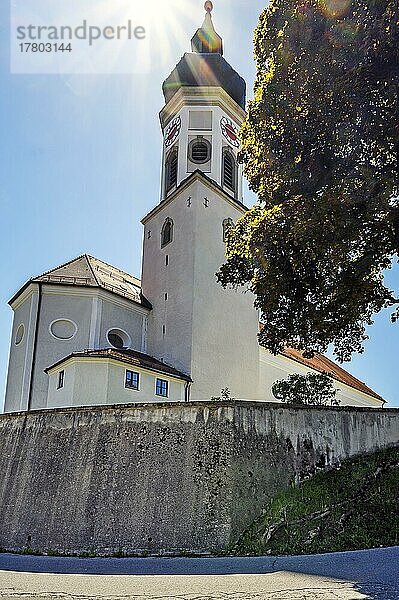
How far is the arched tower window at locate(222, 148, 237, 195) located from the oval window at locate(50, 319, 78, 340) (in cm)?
1229

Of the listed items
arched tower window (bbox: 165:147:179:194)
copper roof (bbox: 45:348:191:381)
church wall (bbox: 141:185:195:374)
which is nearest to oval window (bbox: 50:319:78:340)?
copper roof (bbox: 45:348:191:381)

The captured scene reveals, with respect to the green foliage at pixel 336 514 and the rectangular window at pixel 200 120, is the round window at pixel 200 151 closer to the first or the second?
the rectangular window at pixel 200 120

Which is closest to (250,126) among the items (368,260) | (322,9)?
(322,9)

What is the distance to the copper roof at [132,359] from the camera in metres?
25.4

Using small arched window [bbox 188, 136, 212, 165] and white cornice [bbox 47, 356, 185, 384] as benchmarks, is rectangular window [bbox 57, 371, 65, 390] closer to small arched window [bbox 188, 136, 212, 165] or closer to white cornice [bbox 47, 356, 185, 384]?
white cornice [bbox 47, 356, 185, 384]

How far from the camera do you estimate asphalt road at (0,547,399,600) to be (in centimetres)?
677

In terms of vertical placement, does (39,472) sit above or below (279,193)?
below

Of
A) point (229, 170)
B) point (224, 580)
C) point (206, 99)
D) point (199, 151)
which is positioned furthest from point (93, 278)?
point (224, 580)

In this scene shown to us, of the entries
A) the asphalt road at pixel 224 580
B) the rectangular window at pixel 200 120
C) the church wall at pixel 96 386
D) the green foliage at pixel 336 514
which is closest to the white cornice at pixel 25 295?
the church wall at pixel 96 386

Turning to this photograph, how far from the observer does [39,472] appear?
17.5 meters

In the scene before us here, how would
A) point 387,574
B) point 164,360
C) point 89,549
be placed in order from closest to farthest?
1. point 387,574
2. point 89,549
3. point 164,360

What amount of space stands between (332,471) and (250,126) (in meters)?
9.27

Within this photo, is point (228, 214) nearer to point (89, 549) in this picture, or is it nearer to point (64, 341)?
point (64, 341)

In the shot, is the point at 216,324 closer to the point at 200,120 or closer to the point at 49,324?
the point at 49,324
